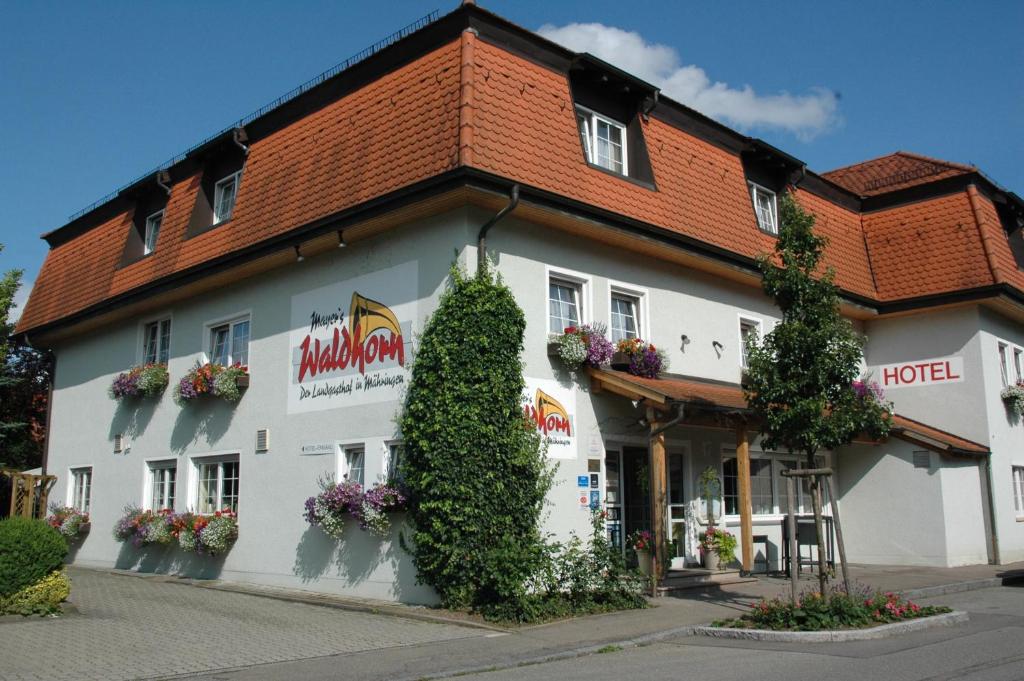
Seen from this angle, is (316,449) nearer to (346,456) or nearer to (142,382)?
(346,456)

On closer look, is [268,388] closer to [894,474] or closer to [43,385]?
[894,474]

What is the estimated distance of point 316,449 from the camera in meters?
14.3

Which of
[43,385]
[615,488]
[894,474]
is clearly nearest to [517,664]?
[615,488]

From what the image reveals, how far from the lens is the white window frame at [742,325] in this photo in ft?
55.6

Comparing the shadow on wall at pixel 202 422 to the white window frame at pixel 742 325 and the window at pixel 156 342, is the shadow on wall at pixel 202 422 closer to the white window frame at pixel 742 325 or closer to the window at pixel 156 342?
the window at pixel 156 342

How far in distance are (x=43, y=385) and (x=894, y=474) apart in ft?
76.5

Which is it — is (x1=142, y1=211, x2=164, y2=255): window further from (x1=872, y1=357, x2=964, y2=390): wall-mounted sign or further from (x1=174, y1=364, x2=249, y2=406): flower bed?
(x1=872, y1=357, x2=964, y2=390): wall-mounted sign

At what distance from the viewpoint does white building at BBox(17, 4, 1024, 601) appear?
13062 millimetres

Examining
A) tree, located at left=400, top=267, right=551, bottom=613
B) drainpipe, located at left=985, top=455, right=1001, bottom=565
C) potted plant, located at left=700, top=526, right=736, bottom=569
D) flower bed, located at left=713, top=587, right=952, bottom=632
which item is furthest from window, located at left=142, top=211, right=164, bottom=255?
drainpipe, located at left=985, top=455, right=1001, bottom=565

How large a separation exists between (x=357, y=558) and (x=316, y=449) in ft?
6.23

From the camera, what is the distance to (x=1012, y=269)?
776 inches

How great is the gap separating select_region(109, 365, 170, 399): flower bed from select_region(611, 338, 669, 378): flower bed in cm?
901

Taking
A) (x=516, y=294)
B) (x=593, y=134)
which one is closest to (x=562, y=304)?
(x=516, y=294)

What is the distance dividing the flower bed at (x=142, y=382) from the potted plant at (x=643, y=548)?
31.7ft
